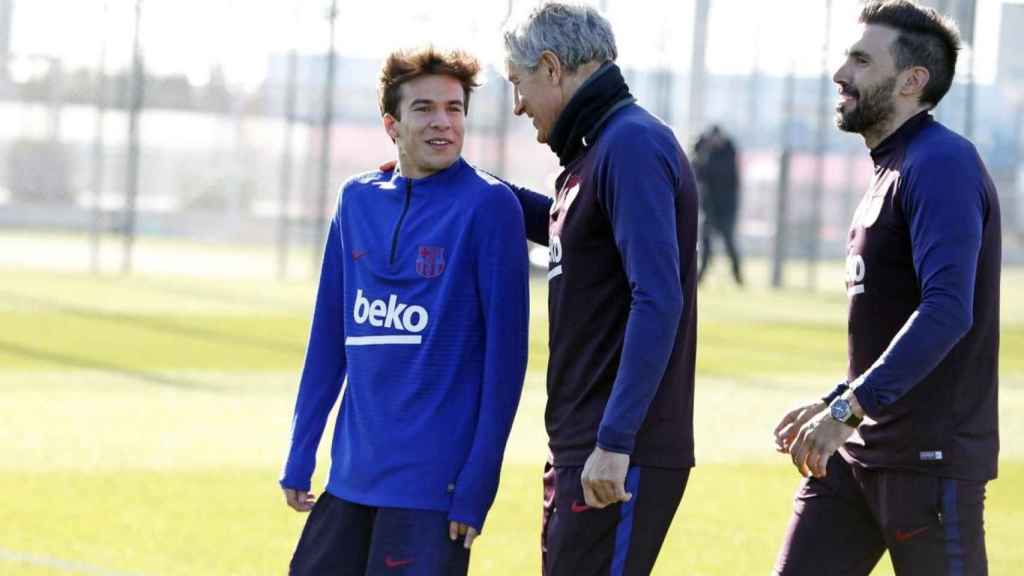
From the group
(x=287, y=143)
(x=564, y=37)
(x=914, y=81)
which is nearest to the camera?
(x=564, y=37)

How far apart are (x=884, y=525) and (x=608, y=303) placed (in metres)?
0.98

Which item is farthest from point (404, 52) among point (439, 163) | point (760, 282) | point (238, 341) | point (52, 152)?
point (52, 152)

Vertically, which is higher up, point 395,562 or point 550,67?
point 550,67

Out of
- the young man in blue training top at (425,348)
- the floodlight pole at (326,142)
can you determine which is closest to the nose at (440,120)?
the young man in blue training top at (425,348)

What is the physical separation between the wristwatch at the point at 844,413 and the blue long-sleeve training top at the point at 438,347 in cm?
79

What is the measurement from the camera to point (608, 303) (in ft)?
14.6

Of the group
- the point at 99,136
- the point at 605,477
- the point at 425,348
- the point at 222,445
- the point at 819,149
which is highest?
the point at 819,149

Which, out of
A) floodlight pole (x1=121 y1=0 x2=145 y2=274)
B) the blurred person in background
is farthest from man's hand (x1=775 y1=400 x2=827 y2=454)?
the blurred person in background

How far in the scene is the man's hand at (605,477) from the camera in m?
4.27

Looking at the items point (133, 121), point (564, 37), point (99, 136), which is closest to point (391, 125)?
point (564, 37)

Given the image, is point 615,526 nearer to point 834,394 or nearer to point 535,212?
point 834,394

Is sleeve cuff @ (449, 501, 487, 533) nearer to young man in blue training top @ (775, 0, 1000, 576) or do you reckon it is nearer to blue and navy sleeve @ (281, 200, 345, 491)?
blue and navy sleeve @ (281, 200, 345, 491)

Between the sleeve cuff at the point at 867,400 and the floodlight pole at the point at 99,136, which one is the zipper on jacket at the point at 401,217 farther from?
the floodlight pole at the point at 99,136

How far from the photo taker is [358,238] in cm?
493
